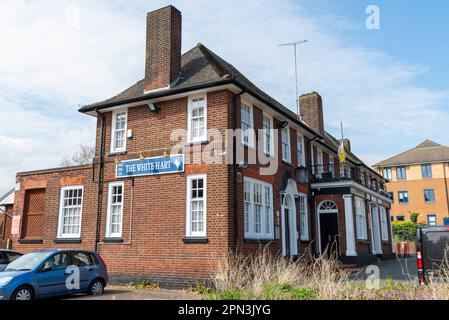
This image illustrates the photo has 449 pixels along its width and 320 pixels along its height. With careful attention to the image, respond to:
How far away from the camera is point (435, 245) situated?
403 inches

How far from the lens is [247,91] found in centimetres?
1508

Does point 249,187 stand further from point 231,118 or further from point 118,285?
point 118,285

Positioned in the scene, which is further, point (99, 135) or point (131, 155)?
point (99, 135)

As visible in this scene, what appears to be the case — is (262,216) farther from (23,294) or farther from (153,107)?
(23,294)

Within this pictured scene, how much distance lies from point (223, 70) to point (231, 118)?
7.39ft

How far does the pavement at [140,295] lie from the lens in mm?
11609

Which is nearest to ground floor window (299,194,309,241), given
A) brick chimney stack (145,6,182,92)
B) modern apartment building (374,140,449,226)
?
brick chimney stack (145,6,182,92)

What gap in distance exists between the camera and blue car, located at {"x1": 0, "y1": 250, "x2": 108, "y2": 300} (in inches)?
409

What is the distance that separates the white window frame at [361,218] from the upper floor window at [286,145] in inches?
218

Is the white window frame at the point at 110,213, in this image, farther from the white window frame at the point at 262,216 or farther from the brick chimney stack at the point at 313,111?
the brick chimney stack at the point at 313,111

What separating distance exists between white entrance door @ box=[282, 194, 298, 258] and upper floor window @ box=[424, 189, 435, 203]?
Answer: 144ft

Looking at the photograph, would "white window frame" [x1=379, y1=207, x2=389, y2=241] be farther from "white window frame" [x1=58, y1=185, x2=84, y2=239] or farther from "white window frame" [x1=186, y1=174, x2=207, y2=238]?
"white window frame" [x1=58, y1=185, x2=84, y2=239]
